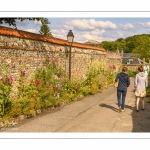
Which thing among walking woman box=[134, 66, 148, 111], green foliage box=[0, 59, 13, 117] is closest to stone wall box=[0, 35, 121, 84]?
green foliage box=[0, 59, 13, 117]

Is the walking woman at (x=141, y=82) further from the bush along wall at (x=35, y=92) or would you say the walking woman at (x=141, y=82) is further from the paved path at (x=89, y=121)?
the bush along wall at (x=35, y=92)

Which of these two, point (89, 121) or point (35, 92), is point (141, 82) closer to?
point (89, 121)

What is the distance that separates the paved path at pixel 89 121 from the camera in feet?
20.6

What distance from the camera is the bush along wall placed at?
716 cm

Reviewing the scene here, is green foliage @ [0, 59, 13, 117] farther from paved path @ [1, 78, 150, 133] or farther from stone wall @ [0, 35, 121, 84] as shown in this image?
paved path @ [1, 78, 150, 133]

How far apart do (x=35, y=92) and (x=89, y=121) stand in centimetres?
261

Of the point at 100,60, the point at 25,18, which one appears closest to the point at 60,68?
the point at 25,18

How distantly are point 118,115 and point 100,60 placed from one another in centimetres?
1226

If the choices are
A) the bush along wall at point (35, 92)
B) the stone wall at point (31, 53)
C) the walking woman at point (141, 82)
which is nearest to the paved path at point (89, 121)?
the bush along wall at point (35, 92)

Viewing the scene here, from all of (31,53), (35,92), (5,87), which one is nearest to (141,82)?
(35,92)

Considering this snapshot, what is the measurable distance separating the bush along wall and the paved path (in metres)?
0.42

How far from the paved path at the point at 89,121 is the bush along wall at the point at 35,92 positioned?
420 mm
